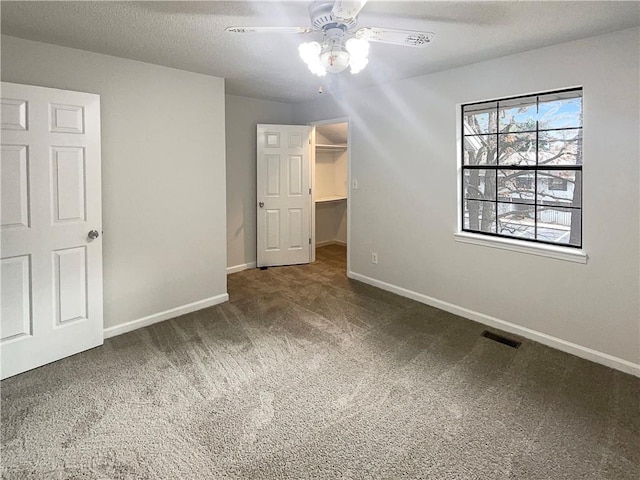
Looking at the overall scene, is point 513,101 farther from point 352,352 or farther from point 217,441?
point 217,441

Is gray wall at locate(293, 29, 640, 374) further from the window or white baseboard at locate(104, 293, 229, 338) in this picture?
white baseboard at locate(104, 293, 229, 338)

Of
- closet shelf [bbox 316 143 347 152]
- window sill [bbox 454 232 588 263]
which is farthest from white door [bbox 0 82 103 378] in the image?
closet shelf [bbox 316 143 347 152]

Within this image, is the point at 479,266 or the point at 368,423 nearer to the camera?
the point at 368,423

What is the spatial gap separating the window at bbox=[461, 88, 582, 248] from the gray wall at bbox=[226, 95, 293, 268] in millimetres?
2817

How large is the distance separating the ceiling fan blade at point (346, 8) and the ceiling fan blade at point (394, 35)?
0.50 feet

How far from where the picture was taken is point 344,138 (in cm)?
630

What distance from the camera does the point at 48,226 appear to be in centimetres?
276

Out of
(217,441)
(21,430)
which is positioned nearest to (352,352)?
(217,441)

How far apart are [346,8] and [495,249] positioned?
2.50 metres

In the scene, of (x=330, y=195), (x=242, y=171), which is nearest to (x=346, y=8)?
(x=242, y=171)

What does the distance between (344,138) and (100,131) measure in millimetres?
3990

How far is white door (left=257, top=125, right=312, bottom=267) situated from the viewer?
17.5ft

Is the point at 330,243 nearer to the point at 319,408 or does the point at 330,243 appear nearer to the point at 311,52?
the point at 319,408

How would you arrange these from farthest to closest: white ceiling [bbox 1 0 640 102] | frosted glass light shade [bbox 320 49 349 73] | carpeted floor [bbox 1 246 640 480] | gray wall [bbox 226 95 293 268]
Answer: gray wall [bbox 226 95 293 268], white ceiling [bbox 1 0 640 102], frosted glass light shade [bbox 320 49 349 73], carpeted floor [bbox 1 246 640 480]
